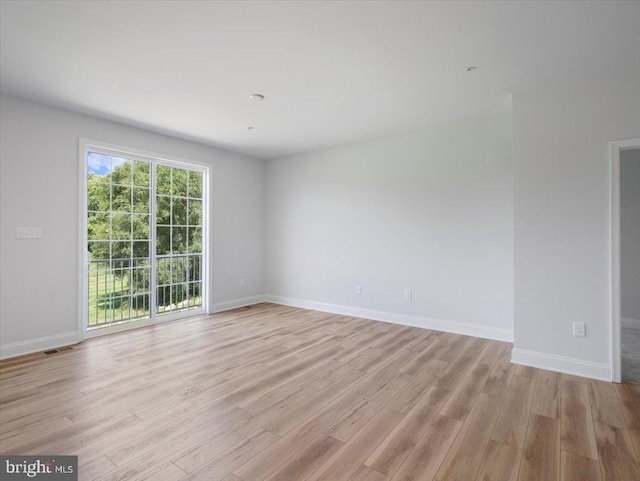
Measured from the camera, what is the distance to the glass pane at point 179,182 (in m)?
4.95

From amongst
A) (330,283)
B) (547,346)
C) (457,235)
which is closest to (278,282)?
(330,283)

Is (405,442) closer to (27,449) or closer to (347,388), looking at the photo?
(347,388)

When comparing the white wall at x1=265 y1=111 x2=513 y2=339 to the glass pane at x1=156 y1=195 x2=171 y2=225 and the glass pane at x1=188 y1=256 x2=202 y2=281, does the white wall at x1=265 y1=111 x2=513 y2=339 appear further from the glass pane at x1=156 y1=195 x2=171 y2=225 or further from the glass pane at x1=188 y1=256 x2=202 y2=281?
the glass pane at x1=156 y1=195 x2=171 y2=225

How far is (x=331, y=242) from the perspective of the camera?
17.8 ft

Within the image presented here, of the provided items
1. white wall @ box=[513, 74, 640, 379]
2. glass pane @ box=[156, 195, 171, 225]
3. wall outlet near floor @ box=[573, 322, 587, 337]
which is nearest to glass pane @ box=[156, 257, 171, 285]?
glass pane @ box=[156, 195, 171, 225]

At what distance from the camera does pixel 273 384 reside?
2.75 m

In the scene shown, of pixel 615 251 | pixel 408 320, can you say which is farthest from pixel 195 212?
pixel 615 251

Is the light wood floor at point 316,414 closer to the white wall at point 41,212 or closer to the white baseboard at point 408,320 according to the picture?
the white baseboard at point 408,320

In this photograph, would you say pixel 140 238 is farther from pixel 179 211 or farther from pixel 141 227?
pixel 179 211

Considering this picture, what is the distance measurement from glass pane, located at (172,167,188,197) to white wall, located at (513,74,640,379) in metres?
4.50

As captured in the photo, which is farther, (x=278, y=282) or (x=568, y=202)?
(x=278, y=282)

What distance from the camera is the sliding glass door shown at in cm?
407

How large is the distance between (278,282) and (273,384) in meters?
3.42

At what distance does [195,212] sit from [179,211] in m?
0.28
